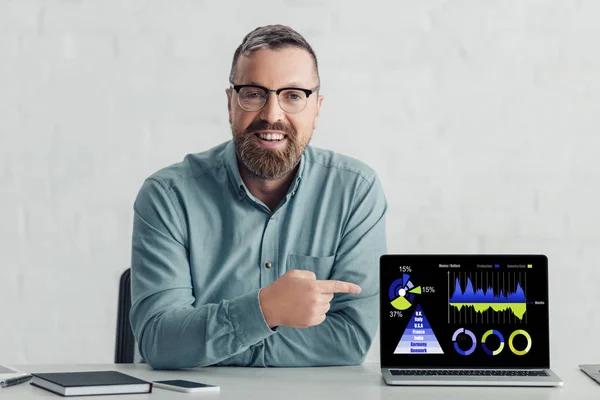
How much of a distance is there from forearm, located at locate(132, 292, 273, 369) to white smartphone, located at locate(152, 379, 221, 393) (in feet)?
0.44

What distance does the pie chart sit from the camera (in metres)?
1.50

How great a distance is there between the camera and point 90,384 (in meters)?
1.32

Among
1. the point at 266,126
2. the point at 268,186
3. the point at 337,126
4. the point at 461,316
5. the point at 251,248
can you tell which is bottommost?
the point at 461,316

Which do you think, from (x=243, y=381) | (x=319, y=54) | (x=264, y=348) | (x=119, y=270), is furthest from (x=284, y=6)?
(x=243, y=381)

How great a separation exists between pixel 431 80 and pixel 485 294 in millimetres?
1375

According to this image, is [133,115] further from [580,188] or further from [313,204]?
[580,188]

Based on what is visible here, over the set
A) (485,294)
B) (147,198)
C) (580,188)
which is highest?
(580,188)

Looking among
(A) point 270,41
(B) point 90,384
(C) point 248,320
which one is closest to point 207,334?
(C) point 248,320

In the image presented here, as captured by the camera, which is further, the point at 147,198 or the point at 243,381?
the point at 147,198

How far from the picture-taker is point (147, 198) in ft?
5.90

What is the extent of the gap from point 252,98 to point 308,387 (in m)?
0.63

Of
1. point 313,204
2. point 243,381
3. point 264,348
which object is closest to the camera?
point 243,381

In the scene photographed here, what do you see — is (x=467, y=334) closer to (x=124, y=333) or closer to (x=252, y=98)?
(x=252, y=98)

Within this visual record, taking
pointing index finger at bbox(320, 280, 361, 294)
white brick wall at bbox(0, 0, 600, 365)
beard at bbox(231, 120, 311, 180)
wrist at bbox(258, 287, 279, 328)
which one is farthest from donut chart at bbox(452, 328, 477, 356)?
white brick wall at bbox(0, 0, 600, 365)
